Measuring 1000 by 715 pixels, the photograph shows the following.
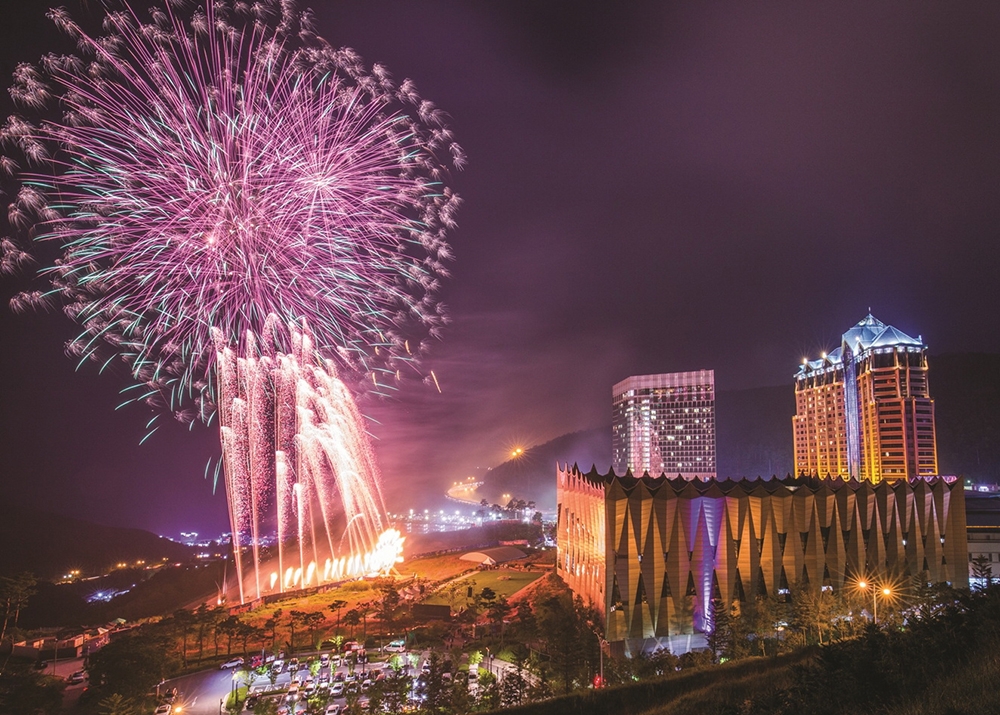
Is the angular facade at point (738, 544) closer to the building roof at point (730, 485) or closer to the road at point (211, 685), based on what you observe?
the building roof at point (730, 485)

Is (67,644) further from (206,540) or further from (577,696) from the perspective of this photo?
(206,540)

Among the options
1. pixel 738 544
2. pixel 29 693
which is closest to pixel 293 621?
pixel 29 693

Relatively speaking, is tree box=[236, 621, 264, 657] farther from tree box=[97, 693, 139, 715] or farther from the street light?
the street light

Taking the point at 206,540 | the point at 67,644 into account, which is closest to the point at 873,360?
the point at 67,644

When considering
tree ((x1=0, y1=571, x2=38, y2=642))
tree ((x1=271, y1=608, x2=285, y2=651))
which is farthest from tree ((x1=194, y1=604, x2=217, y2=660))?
tree ((x1=0, y1=571, x2=38, y2=642))

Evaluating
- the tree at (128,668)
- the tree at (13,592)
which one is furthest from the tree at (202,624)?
the tree at (13,592)

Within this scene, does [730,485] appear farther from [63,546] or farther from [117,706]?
[63,546]
